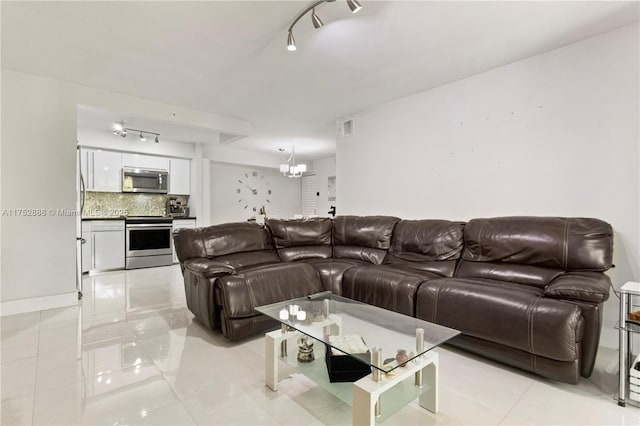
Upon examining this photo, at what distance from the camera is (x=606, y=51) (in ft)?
7.90

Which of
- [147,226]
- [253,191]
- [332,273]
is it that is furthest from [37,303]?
[253,191]

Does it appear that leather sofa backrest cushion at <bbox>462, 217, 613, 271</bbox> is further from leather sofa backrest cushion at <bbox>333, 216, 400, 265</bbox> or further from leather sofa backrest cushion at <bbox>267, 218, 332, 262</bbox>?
leather sofa backrest cushion at <bbox>267, 218, 332, 262</bbox>

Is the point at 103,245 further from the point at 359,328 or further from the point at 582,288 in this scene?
the point at 582,288

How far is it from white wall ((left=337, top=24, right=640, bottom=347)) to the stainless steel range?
168 inches

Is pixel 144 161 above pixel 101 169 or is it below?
above

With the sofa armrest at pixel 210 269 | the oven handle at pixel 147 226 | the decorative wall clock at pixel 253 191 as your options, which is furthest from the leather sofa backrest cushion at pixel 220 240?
the decorative wall clock at pixel 253 191

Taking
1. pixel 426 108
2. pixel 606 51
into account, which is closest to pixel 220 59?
pixel 426 108

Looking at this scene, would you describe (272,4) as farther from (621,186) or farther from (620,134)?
(621,186)

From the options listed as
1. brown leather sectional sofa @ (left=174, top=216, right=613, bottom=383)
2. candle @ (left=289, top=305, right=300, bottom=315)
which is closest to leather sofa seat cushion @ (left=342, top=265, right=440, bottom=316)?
brown leather sectional sofa @ (left=174, top=216, right=613, bottom=383)

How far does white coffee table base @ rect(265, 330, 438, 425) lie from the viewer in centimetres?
125

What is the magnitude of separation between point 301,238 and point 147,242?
11.9ft

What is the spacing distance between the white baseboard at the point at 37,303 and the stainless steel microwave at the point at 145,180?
2728 millimetres

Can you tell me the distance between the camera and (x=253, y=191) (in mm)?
7586

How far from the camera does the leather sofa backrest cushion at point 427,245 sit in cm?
282
